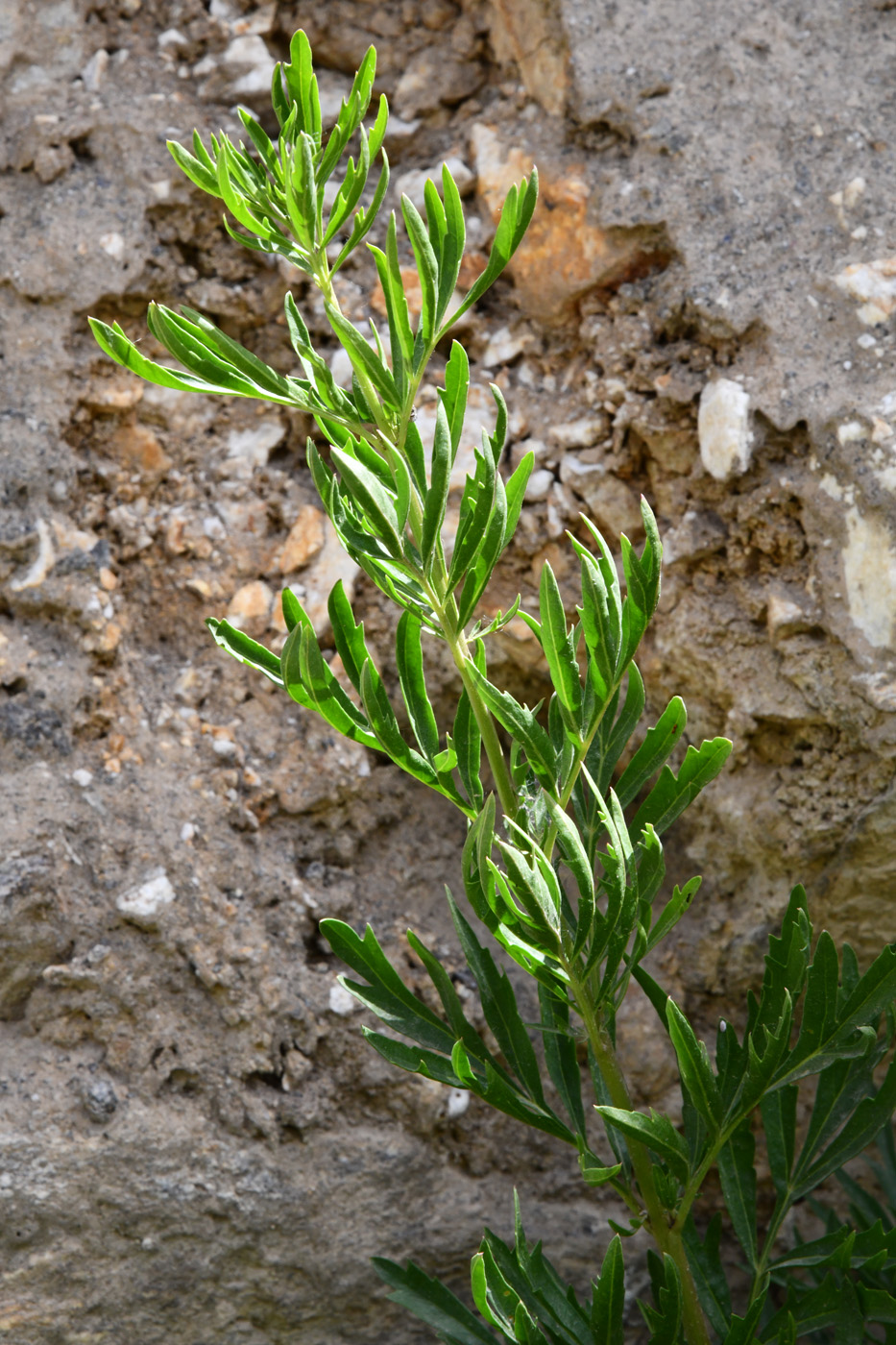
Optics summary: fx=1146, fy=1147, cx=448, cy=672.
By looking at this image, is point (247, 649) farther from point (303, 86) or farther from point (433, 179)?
point (433, 179)

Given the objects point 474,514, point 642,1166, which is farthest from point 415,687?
point 642,1166

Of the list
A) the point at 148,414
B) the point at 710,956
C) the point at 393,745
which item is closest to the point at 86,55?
the point at 148,414

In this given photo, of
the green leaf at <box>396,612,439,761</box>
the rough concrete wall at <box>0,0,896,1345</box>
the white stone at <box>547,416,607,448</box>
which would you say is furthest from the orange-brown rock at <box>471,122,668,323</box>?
the green leaf at <box>396,612,439,761</box>

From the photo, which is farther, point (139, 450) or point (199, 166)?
point (139, 450)

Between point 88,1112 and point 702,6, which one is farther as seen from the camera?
point 702,6

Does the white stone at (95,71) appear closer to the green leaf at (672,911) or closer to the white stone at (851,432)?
the white stone at (851,432)

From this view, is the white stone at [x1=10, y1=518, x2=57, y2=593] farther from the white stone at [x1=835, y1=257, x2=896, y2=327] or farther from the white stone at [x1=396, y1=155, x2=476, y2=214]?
the white stone at [x1=835, y1=257, x2=896, y2=327]

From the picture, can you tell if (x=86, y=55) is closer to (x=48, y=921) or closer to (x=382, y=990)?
(x=48, y=921)
